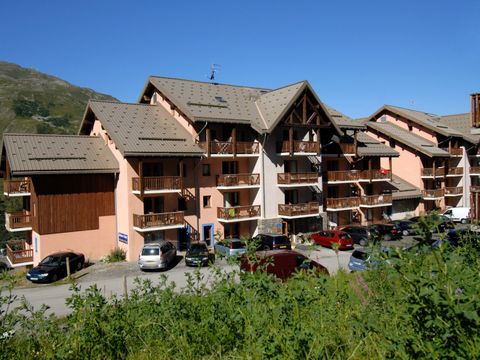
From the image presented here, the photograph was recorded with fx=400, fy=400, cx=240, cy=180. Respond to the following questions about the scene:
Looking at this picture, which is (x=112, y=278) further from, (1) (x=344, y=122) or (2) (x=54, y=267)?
(1) (x=344, y=122)

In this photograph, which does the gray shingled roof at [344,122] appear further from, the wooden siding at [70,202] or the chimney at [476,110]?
the chimney at [476,110]

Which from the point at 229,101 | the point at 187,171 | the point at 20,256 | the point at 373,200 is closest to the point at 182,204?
the point at 187,171

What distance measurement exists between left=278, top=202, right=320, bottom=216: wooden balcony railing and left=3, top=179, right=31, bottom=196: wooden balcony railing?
717 inches

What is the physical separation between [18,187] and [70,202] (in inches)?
177

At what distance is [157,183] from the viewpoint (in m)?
26.0

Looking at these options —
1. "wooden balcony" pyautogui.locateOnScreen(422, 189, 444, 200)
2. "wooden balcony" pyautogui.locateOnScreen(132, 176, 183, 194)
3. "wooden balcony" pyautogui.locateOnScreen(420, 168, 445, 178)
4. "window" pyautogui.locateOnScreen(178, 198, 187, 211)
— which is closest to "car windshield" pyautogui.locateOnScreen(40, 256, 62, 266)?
"wooden balcony" pyautogui.locateOnScreen(132, 176, 183, 194)

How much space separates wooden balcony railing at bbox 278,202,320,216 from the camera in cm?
3105

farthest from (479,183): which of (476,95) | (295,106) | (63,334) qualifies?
(63,334)

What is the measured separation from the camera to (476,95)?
43.2 ft

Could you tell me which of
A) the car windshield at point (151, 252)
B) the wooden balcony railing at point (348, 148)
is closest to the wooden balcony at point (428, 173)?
the wooden balcony railing at point (348, 148)

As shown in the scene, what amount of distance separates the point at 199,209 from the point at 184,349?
2379 centimetres

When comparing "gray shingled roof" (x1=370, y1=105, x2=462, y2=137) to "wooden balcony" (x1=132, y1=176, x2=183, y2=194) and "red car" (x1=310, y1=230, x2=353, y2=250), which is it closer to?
"red car" (x1=310, y1=230, x2=353, y2=250)

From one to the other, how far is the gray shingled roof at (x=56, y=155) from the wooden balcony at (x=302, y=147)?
1276 centimetres

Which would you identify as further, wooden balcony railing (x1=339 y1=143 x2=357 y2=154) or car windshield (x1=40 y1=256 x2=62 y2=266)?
wooden balcony railing (x1=339 y1=143 x2=357 y2=154)
